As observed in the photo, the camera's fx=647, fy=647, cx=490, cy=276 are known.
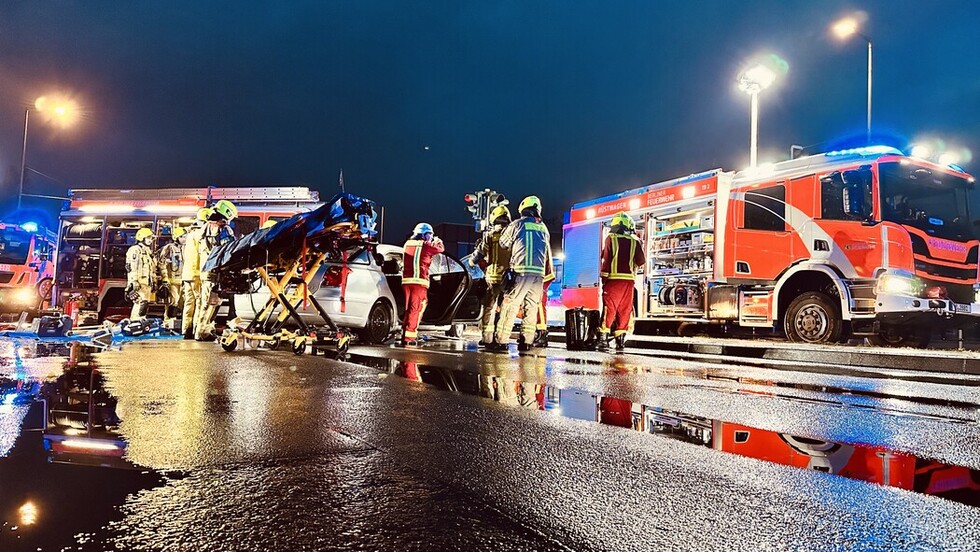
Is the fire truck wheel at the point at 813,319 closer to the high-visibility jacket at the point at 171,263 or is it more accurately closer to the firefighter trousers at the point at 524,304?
the firefighter trousers at the point at 524,304

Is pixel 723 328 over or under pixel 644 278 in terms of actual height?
under

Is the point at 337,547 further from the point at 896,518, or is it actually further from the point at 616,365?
the point at 616,365

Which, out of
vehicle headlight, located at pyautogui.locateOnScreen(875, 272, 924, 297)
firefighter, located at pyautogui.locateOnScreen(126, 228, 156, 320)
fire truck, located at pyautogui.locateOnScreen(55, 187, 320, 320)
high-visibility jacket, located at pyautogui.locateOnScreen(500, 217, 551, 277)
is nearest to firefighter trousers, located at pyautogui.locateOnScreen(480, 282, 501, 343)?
high-visibility jacket, located at pyautogui.locateOnScreen(500, 217, 551, 277)

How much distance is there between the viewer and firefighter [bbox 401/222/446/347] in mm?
9594

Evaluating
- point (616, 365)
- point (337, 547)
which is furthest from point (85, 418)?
point (616, 365)

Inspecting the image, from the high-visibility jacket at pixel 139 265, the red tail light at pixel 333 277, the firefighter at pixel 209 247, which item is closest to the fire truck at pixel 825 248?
the red tail light at pixel 333 277

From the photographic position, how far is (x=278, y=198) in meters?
15.2

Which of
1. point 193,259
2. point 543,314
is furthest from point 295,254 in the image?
point 543,314

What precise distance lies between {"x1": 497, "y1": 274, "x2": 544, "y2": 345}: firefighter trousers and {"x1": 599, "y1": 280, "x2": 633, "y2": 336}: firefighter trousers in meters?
1.14

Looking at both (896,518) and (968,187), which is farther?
(968,187)

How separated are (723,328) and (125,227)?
1481 cm

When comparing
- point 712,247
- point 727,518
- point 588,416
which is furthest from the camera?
point 712,247

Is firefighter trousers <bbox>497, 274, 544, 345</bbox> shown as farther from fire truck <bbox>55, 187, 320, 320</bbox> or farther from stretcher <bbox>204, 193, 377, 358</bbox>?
fire truck <bbox>55, 187, 320, 320</bbox>

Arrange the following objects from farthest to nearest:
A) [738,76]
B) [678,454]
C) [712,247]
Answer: [738,76]
[712,247]
[678,454]
